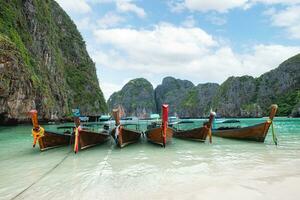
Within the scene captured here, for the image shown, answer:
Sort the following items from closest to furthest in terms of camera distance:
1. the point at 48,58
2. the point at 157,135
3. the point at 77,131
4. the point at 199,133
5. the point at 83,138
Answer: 1. the point at 77,131
2. the point at 83,138
3. the point at 157,135
4. the point at 199,133
5. the point at 48,58

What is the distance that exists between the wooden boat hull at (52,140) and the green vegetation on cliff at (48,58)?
889 inches

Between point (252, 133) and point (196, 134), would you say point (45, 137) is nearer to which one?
point (196, 134)

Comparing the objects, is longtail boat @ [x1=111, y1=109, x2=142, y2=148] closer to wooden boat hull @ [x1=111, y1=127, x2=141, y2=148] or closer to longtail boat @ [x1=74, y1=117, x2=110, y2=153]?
wooden boat hull @ [x1=111, y1=127, x2=141, y2=148]

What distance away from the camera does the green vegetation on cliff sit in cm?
4338

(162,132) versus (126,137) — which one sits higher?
(162,132)

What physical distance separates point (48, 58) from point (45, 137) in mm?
51090

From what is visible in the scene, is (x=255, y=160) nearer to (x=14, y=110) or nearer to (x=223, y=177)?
(x=223, y=177)

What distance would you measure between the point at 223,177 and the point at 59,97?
59.9 meters

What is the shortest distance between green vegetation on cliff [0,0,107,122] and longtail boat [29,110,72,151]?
22.7 m

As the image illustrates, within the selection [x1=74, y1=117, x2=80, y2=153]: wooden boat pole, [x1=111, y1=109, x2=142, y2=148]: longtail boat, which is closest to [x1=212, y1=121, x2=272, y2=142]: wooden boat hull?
[x1=111, y1=109, x2=142, y2=148]: longtail boat

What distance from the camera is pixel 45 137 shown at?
15188mm

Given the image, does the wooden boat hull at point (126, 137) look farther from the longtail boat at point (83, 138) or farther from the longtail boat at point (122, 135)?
the longtail boat at point (83, 138)

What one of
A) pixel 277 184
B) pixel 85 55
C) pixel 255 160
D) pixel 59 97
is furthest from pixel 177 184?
pixel 85 55

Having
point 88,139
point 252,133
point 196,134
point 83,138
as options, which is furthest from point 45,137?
point 252,133
